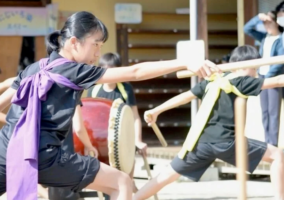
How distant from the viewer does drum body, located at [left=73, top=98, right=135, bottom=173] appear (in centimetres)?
537

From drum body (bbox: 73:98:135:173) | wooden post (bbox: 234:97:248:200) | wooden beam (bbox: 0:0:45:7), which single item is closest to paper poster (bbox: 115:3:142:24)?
wooden beam (bbox: 0:0:45:7)

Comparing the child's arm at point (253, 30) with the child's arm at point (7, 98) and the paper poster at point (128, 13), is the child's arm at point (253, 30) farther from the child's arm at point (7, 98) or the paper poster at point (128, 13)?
the child's arm at point (7, 98)

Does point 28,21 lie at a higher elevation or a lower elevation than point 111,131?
higher

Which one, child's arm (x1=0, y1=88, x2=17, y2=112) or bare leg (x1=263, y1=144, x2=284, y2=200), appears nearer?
child's arm (x1=0, y1=88, x2=17, y2=112)

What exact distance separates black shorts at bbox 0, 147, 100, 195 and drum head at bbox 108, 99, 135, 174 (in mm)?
1443

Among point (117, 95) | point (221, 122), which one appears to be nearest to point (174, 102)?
point (221, 122)

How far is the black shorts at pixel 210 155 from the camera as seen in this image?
529 centimetres

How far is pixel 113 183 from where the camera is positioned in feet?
12.8

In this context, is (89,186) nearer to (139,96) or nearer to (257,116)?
(257,116)

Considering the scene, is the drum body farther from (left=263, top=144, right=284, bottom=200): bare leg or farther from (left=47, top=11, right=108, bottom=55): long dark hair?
(left=47, top=11, right=108, bottom=55): long dark hair

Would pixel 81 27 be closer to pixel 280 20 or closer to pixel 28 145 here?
pixel 28 145

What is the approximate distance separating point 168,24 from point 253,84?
220 inches

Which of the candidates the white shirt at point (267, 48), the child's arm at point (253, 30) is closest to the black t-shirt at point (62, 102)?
the white shirt at point (267, 48)

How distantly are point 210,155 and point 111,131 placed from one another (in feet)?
2.47
